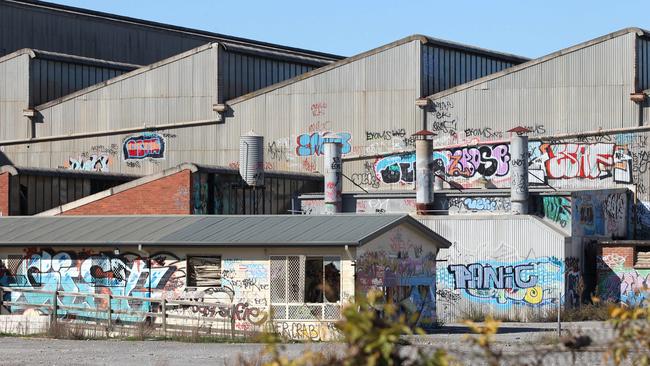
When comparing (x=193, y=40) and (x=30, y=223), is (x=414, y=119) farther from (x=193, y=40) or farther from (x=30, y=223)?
(x=193, y=40)

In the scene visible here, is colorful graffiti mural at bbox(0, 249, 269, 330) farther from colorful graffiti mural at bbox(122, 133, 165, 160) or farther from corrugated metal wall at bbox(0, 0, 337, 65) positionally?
corrugated metal wall at bbox(0, 0, 337, 65)

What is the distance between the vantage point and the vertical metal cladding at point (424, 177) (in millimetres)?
40156

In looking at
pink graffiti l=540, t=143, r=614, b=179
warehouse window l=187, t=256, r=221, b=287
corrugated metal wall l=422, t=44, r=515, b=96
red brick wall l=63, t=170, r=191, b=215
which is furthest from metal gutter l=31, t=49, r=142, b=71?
warehouse window l=187, t=256, r=221, b=287

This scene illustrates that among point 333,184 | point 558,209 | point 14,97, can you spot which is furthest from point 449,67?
point 14,97

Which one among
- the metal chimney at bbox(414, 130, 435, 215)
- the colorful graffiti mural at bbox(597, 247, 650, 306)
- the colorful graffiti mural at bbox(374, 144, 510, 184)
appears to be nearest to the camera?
the colorful graffiti mural at bbox(597, 247, 650, 306)

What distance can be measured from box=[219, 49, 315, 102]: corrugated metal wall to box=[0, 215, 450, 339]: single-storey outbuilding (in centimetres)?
1579

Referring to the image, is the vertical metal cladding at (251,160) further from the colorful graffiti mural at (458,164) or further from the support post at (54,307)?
the support post at (54,307)

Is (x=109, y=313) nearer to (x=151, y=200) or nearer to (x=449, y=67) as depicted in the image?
(x=151, y=200)

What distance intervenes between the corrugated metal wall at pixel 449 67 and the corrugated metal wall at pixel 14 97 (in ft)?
56.6

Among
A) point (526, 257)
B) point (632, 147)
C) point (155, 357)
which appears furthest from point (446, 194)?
point (155, 357)

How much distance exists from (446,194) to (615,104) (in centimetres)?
714

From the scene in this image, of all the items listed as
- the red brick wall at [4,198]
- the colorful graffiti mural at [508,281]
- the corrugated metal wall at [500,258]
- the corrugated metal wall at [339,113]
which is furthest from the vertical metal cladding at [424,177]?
the red brick wall at [4,198]

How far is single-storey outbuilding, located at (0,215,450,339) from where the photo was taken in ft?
95.5

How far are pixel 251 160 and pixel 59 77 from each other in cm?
1508
